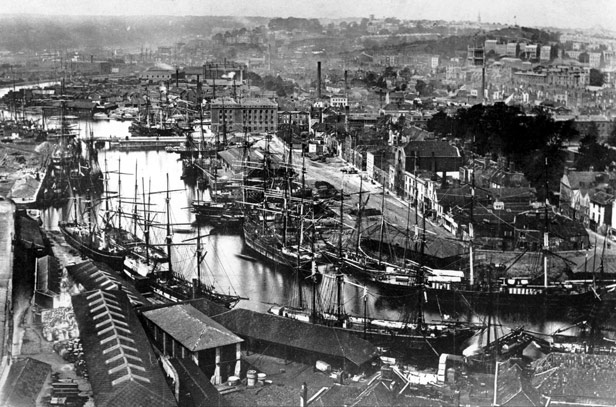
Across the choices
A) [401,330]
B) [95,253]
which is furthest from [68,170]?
[401,330]

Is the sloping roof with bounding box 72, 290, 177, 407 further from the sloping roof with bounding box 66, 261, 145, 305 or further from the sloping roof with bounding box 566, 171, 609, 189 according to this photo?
the sloping roof with bounding box 566, 171, 609, 189

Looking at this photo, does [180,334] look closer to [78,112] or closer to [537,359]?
[537,359]

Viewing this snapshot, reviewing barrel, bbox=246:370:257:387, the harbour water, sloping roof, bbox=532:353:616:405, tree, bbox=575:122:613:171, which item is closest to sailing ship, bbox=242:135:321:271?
the harbour water

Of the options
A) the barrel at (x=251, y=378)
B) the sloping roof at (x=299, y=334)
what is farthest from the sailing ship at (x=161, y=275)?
the barrel at (x=251, y=378)

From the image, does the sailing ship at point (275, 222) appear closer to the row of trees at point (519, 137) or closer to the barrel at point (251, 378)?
the barrel at point (251, 378)

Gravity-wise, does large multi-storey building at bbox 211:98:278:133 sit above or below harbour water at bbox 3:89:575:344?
above

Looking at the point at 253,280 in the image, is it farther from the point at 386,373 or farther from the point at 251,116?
the point at 251,116

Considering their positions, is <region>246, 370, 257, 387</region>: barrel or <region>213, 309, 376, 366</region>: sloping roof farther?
<region>213, 309, 376, 366</region>: sloping roof
